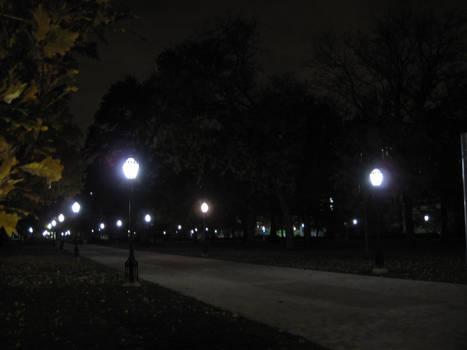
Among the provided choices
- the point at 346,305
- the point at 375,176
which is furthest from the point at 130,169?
the point at 375,176

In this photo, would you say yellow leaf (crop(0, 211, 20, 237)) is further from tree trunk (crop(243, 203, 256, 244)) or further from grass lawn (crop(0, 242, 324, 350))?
tree trunk (crop(243, 203, 256, 244))

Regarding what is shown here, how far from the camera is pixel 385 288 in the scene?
14.0m

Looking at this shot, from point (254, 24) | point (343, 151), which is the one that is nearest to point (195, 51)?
point (254, 24)

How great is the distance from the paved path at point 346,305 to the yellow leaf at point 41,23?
5.82 metres

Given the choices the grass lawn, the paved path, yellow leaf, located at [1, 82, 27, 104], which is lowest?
the paved path

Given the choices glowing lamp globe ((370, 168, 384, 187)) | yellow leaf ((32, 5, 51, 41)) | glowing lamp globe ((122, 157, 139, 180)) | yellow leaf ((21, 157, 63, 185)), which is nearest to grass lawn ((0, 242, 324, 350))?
glowing lamp globe ((122, 157, 139, 180))

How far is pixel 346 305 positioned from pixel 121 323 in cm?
506

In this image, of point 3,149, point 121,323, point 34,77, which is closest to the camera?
point 3,149

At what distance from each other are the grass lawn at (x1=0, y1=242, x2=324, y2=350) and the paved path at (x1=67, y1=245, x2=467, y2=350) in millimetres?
784

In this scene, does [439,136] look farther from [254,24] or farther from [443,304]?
[443,304]

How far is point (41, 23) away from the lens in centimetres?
367

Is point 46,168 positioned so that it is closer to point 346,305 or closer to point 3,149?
point 3,149

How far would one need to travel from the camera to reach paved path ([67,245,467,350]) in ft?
26.1

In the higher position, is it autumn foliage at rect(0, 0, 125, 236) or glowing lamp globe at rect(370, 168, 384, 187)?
glowing lamp globe at rect(370, 168, 384, 187)
